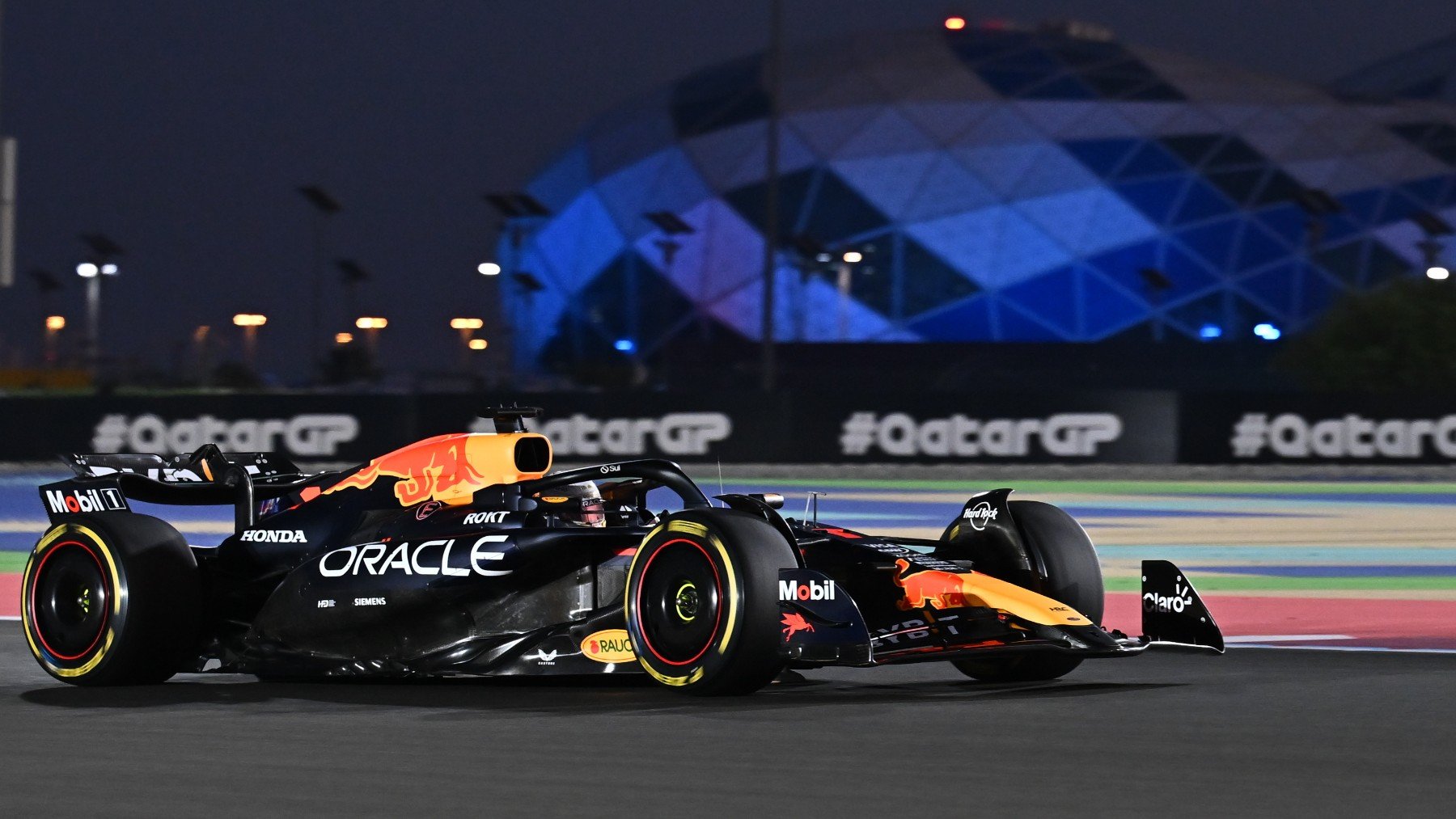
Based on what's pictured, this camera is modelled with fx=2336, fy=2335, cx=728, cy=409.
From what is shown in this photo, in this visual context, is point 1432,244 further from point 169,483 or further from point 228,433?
point 169,483

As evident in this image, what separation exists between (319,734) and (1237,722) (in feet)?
11.1

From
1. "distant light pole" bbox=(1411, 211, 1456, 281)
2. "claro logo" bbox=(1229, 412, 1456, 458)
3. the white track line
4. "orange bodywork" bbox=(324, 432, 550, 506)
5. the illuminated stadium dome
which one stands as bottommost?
the white track line

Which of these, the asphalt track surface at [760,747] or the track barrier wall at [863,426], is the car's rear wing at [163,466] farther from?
the track barrier wall at [863,426]

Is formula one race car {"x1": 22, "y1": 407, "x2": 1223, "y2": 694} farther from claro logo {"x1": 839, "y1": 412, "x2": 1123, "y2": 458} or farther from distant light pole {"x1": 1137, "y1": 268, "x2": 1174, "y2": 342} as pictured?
distant light pole {"x1": 1137, "y1": 268, "x2": 1174, "y2": 342}

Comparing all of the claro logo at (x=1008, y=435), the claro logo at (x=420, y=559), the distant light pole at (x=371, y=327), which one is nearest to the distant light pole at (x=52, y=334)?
the distant light pole at (x=371, y=327)

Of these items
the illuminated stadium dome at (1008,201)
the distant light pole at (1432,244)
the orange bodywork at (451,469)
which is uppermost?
the illuminated stadium dome at (1008,201)

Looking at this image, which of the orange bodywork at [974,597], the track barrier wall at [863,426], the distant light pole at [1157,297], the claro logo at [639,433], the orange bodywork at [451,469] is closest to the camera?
the orange bodywork at [974,597]

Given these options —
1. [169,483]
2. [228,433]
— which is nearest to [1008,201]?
[228,433]

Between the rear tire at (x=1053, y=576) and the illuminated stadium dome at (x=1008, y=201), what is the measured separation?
215 ft

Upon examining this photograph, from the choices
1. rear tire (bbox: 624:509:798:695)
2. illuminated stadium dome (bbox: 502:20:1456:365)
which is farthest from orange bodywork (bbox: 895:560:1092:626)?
illuminated stadium dome (bbox: 502:20:1456:365)

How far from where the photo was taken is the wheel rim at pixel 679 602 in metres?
9.16

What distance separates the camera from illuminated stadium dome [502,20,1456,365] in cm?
7881

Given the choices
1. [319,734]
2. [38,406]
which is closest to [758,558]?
[319,734]

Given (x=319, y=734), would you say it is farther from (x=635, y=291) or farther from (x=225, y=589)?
(x=635, y=291)
